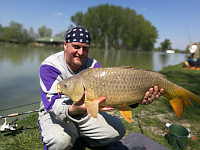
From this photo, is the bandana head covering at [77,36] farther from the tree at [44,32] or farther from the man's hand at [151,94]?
the tree at [44,32]

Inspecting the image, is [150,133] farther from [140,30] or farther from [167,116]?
[140,30]

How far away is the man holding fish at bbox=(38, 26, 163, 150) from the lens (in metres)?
1.40

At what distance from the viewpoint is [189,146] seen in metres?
2.09

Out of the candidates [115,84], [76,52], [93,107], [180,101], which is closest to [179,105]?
[180,101]

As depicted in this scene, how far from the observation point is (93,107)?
1.20 meters

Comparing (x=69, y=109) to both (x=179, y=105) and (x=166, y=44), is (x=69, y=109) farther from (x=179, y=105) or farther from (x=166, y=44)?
(x=166, y=44)

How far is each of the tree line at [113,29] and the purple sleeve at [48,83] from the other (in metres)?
35.4

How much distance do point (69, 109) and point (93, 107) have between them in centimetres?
28

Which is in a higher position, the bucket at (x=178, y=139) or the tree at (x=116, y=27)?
the tree at (x=116, y=27)

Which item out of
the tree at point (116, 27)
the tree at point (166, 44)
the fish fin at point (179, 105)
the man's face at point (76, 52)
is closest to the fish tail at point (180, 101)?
the fish fin at point (179, 105)

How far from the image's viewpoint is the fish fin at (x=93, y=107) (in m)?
1.19

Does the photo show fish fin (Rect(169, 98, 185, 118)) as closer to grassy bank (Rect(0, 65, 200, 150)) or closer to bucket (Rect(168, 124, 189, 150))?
bucket (Rect(168, 124, 189, 150))

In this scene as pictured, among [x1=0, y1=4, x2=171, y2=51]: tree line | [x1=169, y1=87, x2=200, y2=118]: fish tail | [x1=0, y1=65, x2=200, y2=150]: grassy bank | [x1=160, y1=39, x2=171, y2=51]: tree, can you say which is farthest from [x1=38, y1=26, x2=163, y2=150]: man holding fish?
[x1=160, y1=39, x2=171, y2=51]: tree

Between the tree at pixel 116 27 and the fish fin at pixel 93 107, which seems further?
the tree at pixel 116 27
